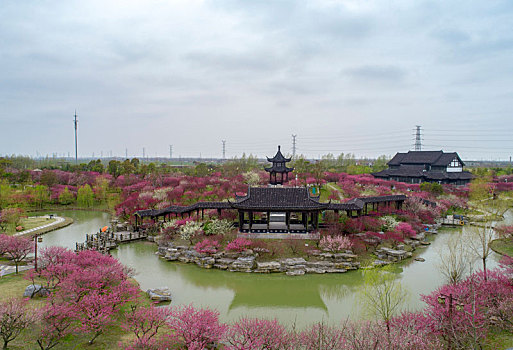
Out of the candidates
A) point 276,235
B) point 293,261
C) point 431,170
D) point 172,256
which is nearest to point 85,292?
point 172,256

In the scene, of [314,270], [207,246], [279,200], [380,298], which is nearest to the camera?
[380,298]

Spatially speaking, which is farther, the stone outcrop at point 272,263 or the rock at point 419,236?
the rock at point 419,236

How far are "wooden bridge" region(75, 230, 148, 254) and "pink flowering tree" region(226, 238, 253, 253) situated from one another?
8.57 metres

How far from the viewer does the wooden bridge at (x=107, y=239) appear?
21484mm

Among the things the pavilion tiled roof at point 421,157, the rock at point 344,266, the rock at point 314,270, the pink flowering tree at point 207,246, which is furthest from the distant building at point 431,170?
the pink flowering tree at point 207,246

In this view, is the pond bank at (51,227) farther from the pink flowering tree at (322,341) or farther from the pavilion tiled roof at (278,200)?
the pink flowering tree at (322,341)

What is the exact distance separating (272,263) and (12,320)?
1300cm

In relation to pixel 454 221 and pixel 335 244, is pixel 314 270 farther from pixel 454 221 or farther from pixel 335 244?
pixel 454 221

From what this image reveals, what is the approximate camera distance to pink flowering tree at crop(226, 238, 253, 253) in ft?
65.8

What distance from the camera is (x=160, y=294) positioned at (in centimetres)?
1494

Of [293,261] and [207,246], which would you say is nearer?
[293,261]

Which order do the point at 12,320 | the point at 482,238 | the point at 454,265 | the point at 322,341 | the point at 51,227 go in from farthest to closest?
the point at 51,227
the point at 482,238
the point at 454,265
the point at 12,320
the point at 322,341

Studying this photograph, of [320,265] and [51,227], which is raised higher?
[51,227]

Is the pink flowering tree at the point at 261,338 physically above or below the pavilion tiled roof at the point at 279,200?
below
